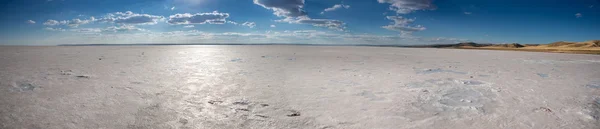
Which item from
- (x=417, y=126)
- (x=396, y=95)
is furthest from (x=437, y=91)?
(x=417, y=126)

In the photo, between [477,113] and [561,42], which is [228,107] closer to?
[477,113]

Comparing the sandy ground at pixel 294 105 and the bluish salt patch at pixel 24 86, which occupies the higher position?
the bluish salt patch at pixel 24 86

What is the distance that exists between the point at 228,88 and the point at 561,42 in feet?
215

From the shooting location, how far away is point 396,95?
4199 mm

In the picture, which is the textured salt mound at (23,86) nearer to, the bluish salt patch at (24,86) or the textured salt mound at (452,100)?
the bluish salt patch at (24,86)

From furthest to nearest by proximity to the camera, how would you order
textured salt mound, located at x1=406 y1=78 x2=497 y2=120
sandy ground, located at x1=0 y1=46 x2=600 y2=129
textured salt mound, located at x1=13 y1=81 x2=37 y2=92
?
1. textured salt mound, located at x1=13 y1=81 x2=37 y2=92
2. textured salt mound, located at x1=406 y1=78 x2=497 y2=120
3. sandy ground, located at x1=0 y1=46 x2=600 y2=129

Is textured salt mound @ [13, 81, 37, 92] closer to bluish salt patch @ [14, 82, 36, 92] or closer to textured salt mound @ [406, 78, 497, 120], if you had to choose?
bluish salt patch @ [14, 82, 36, 92]

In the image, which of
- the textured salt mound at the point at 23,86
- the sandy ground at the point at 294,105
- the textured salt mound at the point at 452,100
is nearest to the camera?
the sandy ground at the point at 294,105

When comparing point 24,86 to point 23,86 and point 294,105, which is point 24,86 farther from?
point 294,105

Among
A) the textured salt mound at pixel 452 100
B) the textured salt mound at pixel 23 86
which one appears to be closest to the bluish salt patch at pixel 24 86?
the textured salt mound at pixel 23 86

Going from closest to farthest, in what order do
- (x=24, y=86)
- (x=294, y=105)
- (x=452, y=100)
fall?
1. (x=294, y=105)
2. (x=452, y=100)
3. (x=24, y=86)

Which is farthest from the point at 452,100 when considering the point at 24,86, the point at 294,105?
the point at 24,86

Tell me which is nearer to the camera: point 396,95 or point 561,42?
point 396,95

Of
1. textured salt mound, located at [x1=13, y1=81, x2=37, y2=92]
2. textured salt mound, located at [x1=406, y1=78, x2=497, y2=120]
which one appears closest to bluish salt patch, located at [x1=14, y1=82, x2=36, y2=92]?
textured salt mound, located at [x1=13, y1=81, x2=37, y2=92]
